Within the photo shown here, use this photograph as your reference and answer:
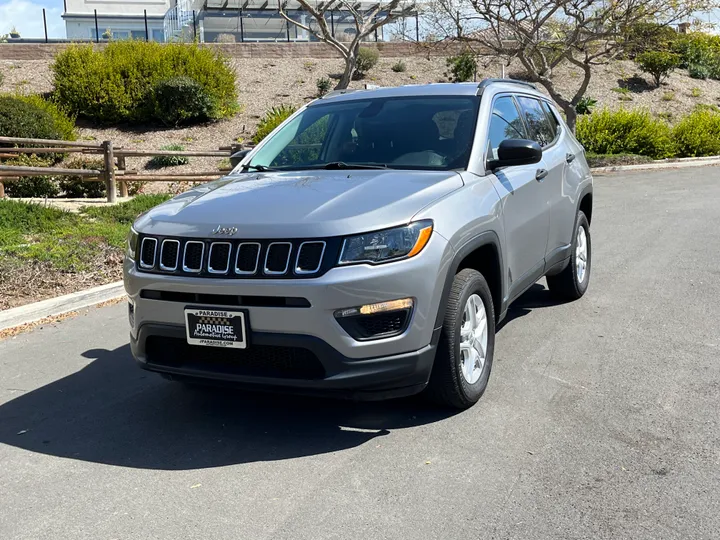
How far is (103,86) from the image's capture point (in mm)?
26906

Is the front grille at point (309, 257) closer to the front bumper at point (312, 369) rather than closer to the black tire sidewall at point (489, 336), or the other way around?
the front bumper at point (312, 369)

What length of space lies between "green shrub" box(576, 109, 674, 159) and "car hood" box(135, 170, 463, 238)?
845 inches

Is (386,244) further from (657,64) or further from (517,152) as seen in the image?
(657,64)

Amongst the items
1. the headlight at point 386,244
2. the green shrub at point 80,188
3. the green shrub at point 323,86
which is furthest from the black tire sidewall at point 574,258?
the green shrub at point 323,86

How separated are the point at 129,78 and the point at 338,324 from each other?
85.2 feet

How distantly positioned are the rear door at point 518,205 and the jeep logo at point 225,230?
Result: 73.5 inches

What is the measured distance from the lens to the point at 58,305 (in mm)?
7262

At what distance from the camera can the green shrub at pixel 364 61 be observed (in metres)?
33.7

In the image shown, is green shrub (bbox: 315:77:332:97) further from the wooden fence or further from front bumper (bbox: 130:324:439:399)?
front bumper (bbox: 130:324:439:399)

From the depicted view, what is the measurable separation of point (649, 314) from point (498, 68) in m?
32.7

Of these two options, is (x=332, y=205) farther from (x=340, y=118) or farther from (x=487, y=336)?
(x=340, y=118)

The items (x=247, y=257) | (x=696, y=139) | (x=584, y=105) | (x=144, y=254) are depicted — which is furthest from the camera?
(x=584, y=105)

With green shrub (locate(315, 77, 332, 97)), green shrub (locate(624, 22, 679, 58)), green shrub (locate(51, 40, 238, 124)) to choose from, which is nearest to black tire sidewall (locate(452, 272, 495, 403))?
green shrub (locate(624, 22, 679, 58))

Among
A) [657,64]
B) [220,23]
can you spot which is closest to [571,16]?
Result: [657,64]
